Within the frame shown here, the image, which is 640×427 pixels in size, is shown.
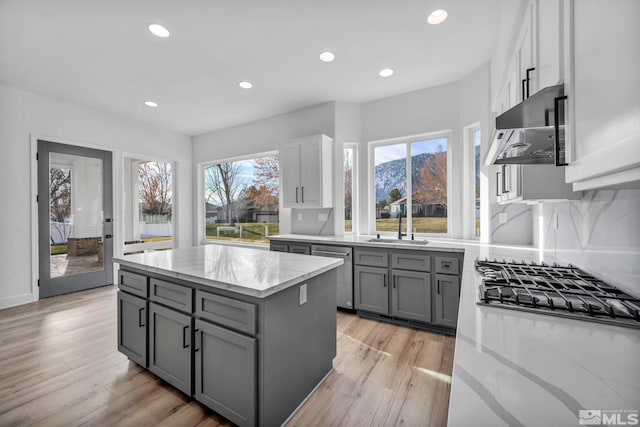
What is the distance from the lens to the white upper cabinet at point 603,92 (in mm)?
495

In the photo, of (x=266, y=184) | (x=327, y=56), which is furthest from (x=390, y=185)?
(x=266, y=184)

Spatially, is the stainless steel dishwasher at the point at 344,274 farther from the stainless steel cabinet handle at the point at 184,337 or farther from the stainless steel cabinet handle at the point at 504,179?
the stainless steel cabinet handle at the point at 184,337

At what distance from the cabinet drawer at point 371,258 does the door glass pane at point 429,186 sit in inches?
36.9

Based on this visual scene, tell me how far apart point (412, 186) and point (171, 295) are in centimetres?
314

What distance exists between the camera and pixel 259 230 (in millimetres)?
5016

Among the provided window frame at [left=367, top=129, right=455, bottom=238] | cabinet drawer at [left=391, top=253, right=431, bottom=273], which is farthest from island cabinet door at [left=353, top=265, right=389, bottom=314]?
window frame at [left=367, top=129, right=455, bottom=238]

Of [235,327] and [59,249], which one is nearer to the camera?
[235,327]

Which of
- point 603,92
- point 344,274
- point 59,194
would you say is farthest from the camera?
point 59,194

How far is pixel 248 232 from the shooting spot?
204 inches

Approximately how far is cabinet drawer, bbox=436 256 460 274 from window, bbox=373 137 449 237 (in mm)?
827

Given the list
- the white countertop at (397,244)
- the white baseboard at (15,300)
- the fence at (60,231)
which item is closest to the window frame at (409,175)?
the white countertop at (397,244)

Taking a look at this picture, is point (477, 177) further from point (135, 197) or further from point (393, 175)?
point (135, 197)

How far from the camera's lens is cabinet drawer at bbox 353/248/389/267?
2.97m

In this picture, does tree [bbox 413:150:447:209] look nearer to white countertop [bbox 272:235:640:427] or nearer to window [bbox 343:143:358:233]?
window [bbox 343:143:358:233]
